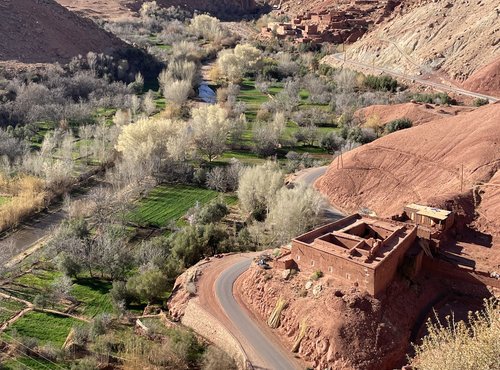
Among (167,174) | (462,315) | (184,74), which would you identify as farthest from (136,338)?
(184,74)

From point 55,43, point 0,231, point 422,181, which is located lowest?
point 0,231

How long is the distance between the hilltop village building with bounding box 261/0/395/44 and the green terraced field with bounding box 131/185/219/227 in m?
61.3

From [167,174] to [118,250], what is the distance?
48.5ft

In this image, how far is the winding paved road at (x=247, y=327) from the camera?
1959 centimetres

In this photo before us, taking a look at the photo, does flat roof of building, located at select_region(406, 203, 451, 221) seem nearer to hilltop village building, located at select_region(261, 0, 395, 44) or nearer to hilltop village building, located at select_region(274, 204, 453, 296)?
hilltop village building, located at select_region(274, 204, 453, 296)

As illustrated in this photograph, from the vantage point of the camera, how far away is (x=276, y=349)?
795 inches

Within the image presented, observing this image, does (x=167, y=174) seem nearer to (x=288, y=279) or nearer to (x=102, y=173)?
(x=102, y=173)

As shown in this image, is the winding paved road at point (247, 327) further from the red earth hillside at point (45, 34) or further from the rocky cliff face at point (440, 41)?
the red earth hillside at point (45, 34)

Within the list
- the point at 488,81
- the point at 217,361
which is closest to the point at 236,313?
the point at 217,361

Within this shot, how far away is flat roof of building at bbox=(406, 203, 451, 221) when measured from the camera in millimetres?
26125

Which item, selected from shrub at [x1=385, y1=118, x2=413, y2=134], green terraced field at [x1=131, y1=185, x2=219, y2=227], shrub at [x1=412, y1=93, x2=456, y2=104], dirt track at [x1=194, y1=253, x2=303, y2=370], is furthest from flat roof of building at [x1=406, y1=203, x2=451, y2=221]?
shrub at [x1=412, y1=93, x2=456, y2=104]

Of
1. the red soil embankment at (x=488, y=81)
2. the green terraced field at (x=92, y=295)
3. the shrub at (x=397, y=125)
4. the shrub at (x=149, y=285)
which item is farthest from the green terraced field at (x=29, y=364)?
the red soil embankment at (x=488, y=81)

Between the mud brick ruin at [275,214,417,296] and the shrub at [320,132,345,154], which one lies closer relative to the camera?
the mud brick ruin at [275,214,417,296]

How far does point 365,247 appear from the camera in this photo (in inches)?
893
